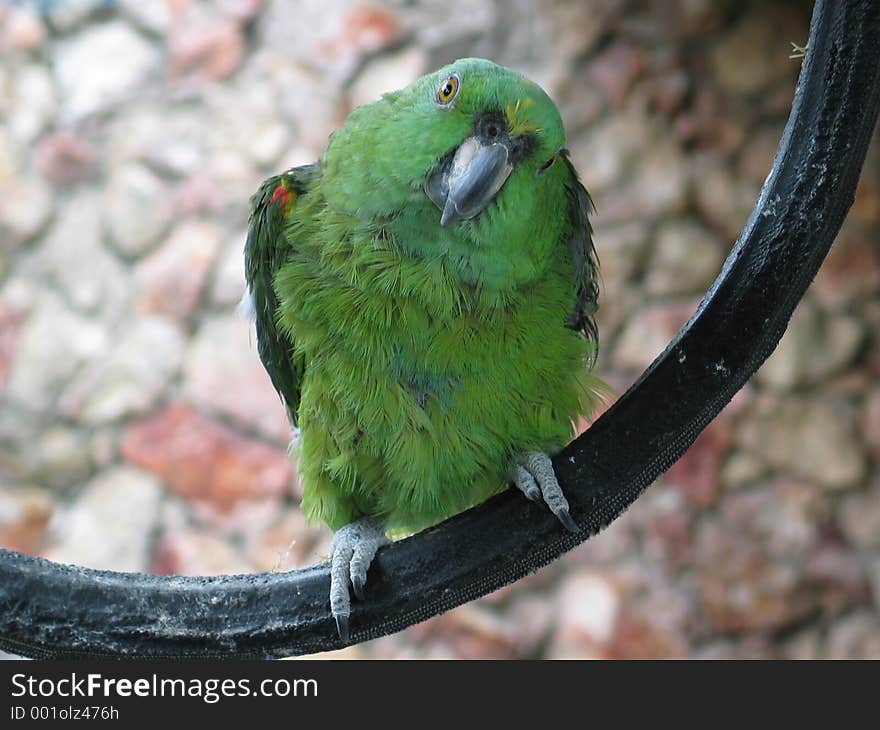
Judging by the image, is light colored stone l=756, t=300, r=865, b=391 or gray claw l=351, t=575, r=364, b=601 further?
light colored stone l=756, t=300, r=865, b=391

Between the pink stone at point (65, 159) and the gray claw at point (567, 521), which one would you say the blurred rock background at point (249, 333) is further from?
the gray claw at point (567, 521)

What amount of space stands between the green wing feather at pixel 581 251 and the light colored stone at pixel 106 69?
95.4 inches

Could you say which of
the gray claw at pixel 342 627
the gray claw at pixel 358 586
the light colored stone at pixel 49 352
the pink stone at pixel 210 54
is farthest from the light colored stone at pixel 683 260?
the gray claw at pixel 342 627

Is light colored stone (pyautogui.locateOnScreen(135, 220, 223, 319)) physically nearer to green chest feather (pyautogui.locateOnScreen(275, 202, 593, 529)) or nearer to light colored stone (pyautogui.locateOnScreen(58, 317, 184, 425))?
light colored stone (pyautogui.locateOnScreen(58, 317, 184, 425))

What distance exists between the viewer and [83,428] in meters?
3.55

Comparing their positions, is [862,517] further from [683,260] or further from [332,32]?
[332,32]

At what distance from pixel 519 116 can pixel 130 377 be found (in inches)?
98.4

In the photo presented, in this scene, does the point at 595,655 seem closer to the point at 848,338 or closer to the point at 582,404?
the point at 848,338

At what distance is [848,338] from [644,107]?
995 millimetres

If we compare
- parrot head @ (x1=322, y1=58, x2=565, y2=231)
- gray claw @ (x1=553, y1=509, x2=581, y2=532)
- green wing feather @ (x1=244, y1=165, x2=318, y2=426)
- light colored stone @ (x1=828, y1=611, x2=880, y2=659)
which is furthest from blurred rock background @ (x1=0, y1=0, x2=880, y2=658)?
gray claw @ (x1=553, y1=509, x2=581, y2=532)

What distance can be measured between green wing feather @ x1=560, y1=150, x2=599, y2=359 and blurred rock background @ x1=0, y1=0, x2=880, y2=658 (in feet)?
4.85

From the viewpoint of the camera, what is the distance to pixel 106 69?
3.70 m

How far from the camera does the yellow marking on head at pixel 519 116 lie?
1.42 meters

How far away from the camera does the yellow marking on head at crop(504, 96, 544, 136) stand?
1.42m
